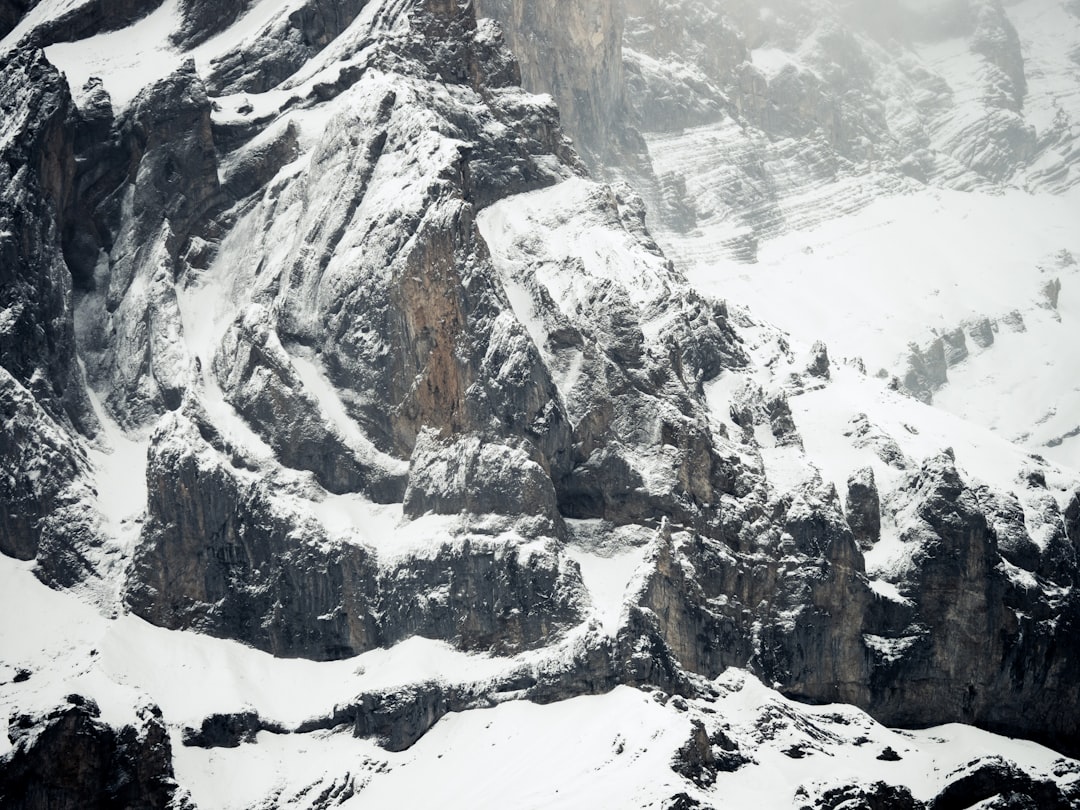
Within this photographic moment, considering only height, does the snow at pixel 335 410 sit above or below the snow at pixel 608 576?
above

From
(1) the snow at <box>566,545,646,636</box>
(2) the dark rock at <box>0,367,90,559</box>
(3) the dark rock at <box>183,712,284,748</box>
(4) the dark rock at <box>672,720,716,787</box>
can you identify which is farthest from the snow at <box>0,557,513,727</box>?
(4) the dark rock at <box>672,720,716,787</box>

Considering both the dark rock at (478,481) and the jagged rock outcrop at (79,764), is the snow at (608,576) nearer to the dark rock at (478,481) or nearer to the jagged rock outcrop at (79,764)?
the dark rock at (478,481)

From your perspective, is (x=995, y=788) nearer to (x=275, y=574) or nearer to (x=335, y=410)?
(x=275, y=574)

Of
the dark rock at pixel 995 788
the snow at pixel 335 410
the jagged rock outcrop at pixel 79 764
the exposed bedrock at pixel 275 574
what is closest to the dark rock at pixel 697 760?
the exposed bedrock at pixel 275 574

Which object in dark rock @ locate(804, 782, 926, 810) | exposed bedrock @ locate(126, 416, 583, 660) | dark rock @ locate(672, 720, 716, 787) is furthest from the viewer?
exposed bedrock @ locate(126, 416, 583, 660)

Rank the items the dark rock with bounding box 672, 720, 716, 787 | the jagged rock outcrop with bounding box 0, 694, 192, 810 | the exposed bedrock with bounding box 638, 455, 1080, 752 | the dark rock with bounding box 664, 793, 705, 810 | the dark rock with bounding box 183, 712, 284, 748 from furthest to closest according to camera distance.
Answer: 1. the exposed bedrock with bounding box 638, 455, 1080, 752
2. the dark rock with bounding box 183, 712, 284, 748
3. the dark rock with bounding box 672, 720, 716, 787
4. the dark rock with bounding box 664, 793, 705, 810
5. the jagged rock outcrop with bounding box 0, 694, 192, 810

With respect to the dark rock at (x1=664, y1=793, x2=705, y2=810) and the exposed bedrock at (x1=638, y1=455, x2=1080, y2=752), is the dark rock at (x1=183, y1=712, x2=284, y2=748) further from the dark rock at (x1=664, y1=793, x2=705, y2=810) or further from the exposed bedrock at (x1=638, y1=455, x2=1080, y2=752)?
the exposed bedrock at (x1=638, y1=455, x2=1080, y2=752)

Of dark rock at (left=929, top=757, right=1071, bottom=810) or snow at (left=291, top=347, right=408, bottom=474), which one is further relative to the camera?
snow at (left=291, top=347, right=408, bottom=474)

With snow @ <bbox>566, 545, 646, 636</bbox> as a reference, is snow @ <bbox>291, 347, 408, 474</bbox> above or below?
above

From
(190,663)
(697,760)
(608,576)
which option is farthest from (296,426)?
(697,760)

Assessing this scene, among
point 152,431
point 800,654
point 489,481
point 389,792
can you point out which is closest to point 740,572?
point 800,654
